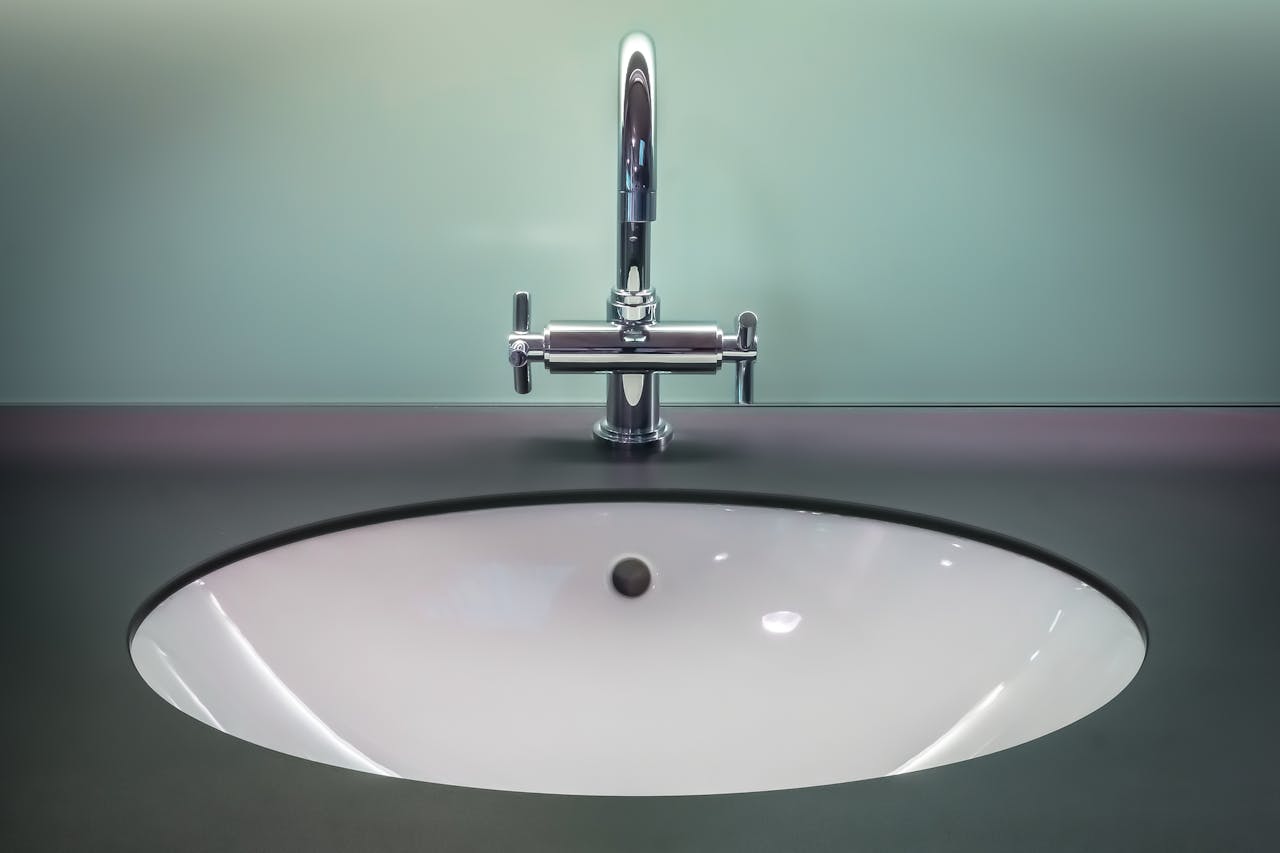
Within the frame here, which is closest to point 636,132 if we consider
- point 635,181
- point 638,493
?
point 635,181

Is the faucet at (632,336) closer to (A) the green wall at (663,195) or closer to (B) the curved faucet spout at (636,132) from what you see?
(B) the curved faucet spout at (636,132)

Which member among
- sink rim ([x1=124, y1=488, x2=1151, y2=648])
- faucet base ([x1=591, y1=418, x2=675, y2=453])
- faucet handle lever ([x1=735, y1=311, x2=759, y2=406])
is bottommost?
sink rim ([x1=124, y1=488, x2=1151, y2=648])

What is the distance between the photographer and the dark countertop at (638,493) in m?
0.43

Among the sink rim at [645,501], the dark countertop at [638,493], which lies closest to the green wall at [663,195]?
the dark countertop at [638,493]

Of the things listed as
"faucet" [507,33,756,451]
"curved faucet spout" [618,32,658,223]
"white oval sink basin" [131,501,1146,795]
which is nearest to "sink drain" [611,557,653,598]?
"white oval sink basin" [131,501,1146,795]

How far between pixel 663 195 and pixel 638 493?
0.26m

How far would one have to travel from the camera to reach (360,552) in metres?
0.74

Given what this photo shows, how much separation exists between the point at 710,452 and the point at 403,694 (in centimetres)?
30

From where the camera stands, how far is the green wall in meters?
0.86

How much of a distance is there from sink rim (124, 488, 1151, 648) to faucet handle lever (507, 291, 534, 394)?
3.1 inches

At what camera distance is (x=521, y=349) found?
0.78 metres

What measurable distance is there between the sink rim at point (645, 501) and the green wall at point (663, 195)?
0.18 m

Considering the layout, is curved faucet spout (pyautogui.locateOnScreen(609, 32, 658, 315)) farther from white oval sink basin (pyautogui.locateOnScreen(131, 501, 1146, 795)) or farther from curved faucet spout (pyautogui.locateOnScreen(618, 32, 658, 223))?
white oval sink basin (pyautogui.locateOnScreen(131, 501, 1146, 795))

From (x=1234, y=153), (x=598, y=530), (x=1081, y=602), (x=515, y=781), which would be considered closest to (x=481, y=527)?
(x=598, y=530)
